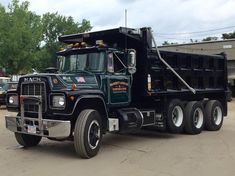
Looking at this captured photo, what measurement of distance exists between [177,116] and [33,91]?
5.10m

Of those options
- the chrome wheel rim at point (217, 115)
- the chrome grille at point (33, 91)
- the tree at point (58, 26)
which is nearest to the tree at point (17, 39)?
the tree at point (58, 26)

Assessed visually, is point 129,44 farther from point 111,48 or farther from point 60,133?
point 60,133

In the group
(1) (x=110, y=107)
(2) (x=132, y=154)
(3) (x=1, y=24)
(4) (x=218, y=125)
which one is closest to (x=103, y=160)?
(2) (x=132, y=154)

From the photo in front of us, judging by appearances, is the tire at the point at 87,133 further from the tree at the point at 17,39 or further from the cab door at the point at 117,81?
the tree at the point at 17,39

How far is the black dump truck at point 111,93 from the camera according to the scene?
9.80 m

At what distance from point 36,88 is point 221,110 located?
7.92m

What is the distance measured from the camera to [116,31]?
1174 centimetres

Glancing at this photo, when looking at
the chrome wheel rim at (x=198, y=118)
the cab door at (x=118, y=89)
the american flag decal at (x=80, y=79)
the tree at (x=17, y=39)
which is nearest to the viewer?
the american flag decal at (x=80, y=79)

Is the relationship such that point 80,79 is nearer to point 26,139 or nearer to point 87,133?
point 87,133

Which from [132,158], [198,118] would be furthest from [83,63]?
[198,118]

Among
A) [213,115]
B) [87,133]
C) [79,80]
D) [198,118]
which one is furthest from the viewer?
[213,115]

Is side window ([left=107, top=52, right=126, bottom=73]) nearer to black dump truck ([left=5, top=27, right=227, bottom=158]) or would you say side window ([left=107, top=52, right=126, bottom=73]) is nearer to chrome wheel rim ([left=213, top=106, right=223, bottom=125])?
black dump truck ([left=5, top=27, right=227, bottom=158])

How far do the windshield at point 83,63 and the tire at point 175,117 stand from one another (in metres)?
2.96

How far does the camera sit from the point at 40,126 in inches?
389
